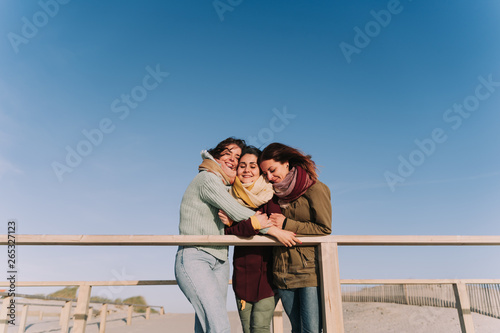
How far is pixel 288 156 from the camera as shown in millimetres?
2234

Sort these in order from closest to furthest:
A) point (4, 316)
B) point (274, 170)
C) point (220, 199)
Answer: point (220, 199), point (274, 170), point (4, 316)

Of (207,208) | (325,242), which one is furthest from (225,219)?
(325,242)

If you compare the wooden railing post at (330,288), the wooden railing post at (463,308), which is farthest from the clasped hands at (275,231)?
the wooden railing post at (463,308)

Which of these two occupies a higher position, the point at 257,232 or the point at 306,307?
the point at 257,232

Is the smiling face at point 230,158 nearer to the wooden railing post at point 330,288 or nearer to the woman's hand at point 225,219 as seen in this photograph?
the woman's hand at point 225,219

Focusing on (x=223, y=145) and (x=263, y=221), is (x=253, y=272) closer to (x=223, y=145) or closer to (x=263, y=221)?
(x=263, y=221)

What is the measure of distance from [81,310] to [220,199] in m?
1.39

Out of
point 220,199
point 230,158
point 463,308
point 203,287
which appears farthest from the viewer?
point 463,308

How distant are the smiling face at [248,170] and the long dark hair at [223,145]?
6.0 inches

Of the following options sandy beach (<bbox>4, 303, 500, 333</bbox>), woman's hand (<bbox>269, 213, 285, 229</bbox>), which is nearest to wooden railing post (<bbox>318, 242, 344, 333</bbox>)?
woman's hand (<bbox>269, 213, 285, 229</bbox>)

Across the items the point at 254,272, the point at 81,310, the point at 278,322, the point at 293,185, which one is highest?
the point at 293,185

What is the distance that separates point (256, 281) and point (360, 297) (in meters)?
18.6

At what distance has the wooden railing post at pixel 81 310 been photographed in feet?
7.76

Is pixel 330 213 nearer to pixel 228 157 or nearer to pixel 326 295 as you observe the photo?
pixel 326 295
